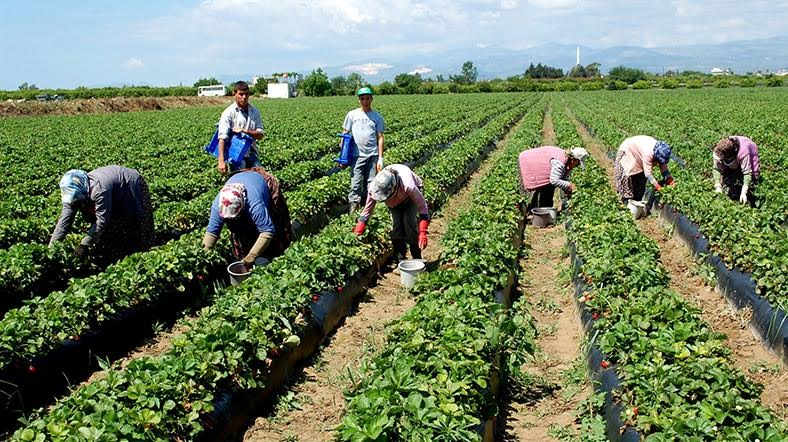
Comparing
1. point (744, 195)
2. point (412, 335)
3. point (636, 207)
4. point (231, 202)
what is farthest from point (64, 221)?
point (744, 195)

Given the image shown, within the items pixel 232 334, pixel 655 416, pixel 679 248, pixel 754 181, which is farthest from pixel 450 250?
pixel 754 181

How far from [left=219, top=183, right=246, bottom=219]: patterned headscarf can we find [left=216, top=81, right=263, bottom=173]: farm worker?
1.94 metres

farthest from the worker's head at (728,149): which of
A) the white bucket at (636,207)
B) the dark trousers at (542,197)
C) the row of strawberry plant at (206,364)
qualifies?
the row of strawberry plant at (206,364)

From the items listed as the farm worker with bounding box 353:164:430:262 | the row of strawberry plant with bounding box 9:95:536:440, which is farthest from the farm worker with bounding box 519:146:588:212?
the row of strawberry plant with bounding box 9:95:536:440

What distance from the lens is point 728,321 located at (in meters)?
6.64

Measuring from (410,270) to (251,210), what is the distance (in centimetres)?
198

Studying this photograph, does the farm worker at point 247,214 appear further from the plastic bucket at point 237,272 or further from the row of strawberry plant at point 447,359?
the row of strawberry plant at point 447,359

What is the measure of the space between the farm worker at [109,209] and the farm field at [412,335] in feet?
1.67

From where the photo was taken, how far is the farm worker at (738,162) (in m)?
Answer: 9.33

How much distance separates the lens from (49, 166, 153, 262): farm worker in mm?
6739

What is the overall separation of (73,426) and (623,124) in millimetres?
26920

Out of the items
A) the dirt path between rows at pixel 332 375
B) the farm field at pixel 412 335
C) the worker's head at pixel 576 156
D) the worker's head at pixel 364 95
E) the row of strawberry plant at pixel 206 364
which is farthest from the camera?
the worker's head at pixel 576 156

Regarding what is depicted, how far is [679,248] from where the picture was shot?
942 cm

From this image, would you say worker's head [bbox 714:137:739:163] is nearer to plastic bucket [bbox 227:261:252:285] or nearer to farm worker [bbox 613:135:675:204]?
farm worker [bbox 613:135:675:204]
